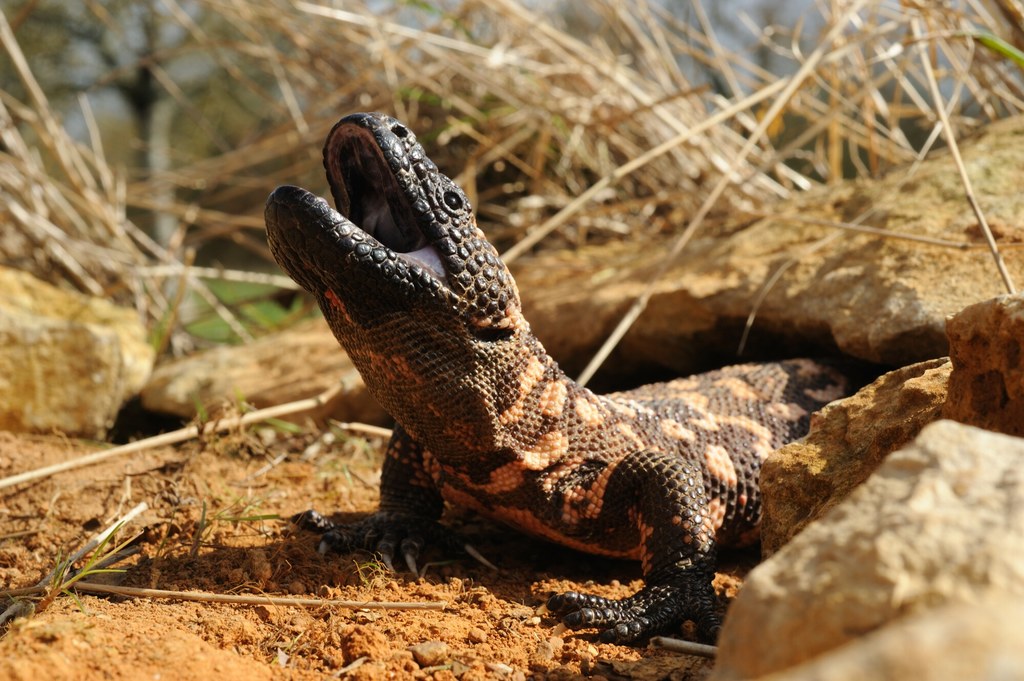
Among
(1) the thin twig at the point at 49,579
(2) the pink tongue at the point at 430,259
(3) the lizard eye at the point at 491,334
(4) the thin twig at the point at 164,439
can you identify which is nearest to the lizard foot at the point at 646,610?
(3) the lizard eye at the point at 491,334

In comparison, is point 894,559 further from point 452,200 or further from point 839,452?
point 452,200

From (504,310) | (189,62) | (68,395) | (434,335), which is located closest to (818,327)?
(504,310)

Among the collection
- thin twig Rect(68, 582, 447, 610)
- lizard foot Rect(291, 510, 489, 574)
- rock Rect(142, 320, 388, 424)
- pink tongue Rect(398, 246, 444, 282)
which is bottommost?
rock Rect(142, 320, 388, 424)

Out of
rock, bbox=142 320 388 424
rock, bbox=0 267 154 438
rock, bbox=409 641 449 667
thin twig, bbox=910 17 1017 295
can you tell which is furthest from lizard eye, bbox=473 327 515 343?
rock, bbox=0 267 154 438

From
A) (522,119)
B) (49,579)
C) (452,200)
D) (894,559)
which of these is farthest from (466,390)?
(522,119)

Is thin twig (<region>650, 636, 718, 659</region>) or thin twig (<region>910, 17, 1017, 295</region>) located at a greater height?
thin twig (<region>910, 17, 1017, 295</region>)

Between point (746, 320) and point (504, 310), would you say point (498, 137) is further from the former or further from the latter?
point (504, 310)

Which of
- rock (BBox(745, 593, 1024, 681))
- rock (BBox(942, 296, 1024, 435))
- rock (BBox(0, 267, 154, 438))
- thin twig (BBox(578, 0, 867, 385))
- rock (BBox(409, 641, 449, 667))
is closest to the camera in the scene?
rock (BBox(745, 593, 1024, 681))

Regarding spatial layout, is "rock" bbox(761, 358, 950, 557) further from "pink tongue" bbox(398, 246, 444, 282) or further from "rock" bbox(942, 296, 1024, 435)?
"pink tongue" bbox(398, 246, 444, 282)
